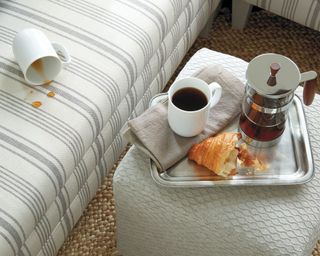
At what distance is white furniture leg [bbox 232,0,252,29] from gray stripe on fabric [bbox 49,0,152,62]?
57 centimetres

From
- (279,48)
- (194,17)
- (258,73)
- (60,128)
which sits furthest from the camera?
(279,48)

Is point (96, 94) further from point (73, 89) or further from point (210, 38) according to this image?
point (210, 38)

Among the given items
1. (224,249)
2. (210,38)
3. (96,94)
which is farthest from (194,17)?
(224,249)

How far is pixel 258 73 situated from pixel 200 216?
0.94 feet

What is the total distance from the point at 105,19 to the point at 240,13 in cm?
66

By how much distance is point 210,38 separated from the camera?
1.81 meters

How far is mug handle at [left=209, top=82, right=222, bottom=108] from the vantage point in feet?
3.48

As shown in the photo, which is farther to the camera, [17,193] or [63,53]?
[63,53]

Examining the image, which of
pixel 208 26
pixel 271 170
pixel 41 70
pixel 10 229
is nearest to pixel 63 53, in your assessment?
pixel 41 70

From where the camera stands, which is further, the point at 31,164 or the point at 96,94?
the point at 96,94

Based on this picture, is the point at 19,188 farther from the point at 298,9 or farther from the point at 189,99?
the point at 298,9

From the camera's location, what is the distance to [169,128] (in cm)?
106

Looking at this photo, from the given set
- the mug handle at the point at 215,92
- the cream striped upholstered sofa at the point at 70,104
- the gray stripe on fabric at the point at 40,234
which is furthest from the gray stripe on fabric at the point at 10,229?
the mug handle at the point at 215,92

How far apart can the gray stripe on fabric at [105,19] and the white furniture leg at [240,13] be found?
1.88 ft
